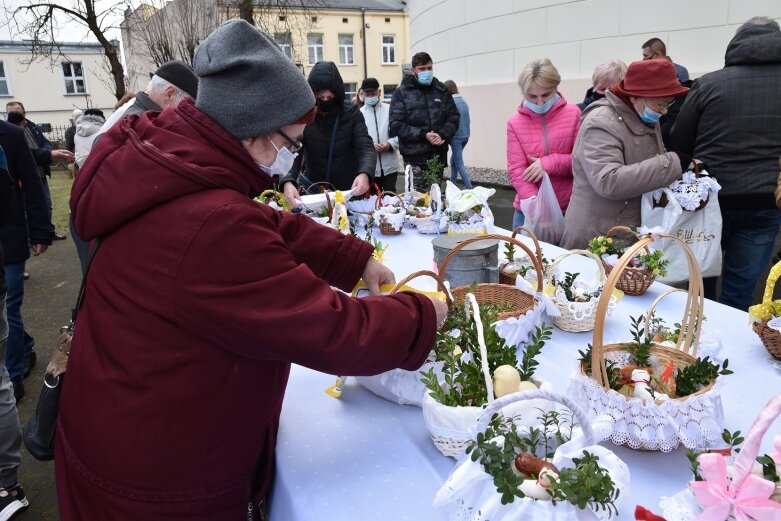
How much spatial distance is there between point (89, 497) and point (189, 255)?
2.13 ft

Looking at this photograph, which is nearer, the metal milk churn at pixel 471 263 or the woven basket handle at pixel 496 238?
the woven basket handle at pixel 496 238

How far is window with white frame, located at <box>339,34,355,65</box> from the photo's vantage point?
27703mm

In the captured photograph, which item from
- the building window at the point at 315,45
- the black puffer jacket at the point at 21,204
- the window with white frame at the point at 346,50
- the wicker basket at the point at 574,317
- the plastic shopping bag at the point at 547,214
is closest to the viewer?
the wicker basket at the point at 574,317

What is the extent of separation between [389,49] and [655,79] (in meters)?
28.0

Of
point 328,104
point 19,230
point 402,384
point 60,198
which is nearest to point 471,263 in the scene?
point 402,384

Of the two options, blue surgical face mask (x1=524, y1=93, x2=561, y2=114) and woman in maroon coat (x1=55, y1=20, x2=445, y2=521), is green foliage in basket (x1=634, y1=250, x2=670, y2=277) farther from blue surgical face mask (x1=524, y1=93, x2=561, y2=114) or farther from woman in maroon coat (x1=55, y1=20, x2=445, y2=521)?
blue surgical face mask (x1=524, y1=93, x2=561, y2=114)

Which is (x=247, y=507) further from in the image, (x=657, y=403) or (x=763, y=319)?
(x=763, y=319)

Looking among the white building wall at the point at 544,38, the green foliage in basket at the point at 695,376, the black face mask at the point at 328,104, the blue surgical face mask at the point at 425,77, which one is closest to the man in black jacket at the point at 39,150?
the black face mask at the point at 328,104

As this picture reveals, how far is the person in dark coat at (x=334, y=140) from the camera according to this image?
3887 mm

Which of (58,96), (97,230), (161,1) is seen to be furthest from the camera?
(58,96)

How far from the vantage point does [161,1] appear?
13414mm

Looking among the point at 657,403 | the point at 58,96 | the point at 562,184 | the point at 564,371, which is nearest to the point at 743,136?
the point at 562,184

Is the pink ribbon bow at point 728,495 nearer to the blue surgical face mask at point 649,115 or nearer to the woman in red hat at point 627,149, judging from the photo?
the woman in red hat at point 627,149

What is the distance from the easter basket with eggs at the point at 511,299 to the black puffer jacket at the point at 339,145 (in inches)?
87.3
